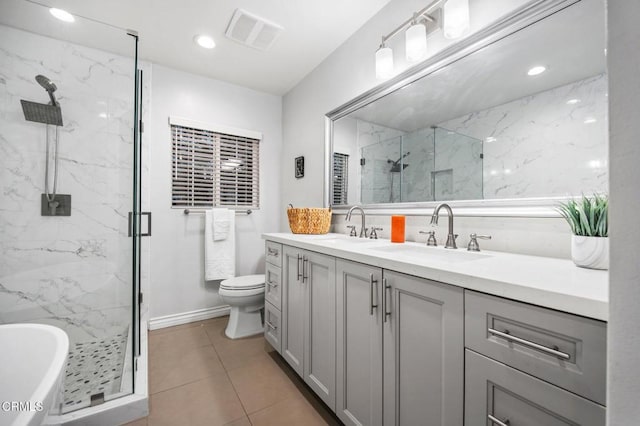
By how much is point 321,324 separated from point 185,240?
6.08 feet

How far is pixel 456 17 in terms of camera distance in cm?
129

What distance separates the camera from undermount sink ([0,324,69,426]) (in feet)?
3.07

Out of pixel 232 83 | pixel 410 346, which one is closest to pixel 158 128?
pixel 232 83

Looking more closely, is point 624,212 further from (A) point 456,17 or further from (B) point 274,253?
(B) point 274,253

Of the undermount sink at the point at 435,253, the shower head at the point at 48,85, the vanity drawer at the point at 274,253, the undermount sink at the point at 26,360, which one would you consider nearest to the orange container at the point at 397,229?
the undermount sink at the point at 435,253

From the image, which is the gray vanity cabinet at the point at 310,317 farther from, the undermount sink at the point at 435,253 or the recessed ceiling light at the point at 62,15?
the recessed ceiling light at the point at 62,15

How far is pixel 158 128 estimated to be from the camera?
2516mm

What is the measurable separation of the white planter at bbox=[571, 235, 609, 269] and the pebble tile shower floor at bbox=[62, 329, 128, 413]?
2.21m

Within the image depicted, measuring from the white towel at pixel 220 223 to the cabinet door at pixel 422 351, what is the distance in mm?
2042

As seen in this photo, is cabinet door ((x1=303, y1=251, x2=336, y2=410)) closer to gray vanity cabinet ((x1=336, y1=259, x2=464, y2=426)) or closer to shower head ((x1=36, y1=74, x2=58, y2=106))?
gray vanity cabinet ((x1=336, y1=259, x2=464, y2=426))

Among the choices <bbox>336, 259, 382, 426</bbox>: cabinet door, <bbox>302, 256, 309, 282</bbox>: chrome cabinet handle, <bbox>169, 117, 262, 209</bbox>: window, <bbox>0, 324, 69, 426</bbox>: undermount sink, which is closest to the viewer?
<bbox>0, 324, 69, 426</bbox>: undermount sink

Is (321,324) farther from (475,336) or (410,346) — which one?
(475,336)

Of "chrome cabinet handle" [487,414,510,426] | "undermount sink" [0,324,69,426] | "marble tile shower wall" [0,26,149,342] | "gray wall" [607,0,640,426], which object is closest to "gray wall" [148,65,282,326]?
"marble tile shower wall" [0,26,149,342]

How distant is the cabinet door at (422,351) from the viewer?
797 mm
